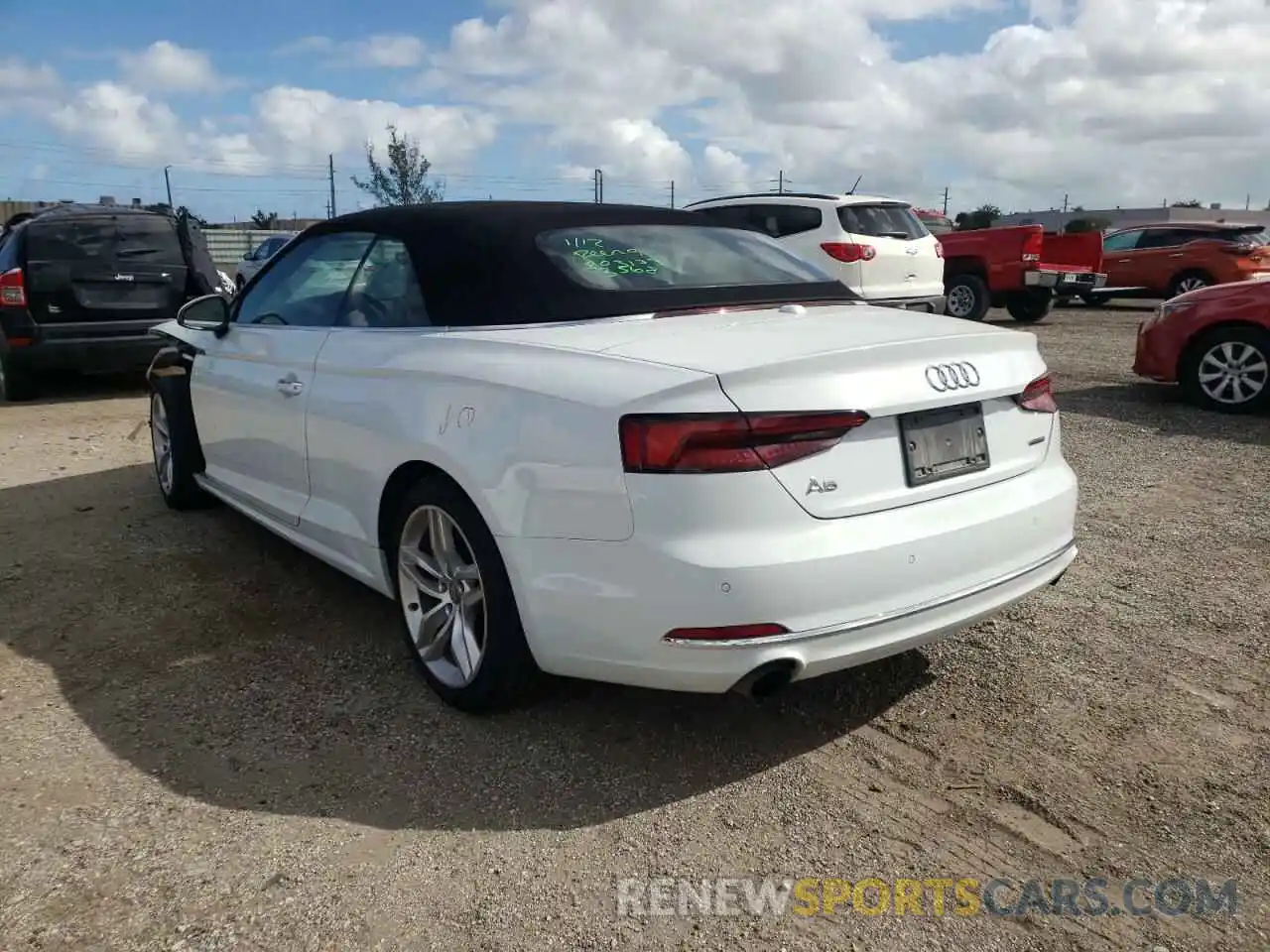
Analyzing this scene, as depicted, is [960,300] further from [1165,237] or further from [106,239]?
[106,239]

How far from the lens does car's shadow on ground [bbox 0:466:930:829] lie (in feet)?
9.42

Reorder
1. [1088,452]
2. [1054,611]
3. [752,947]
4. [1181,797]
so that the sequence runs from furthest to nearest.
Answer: [1088,452] < [1054,611] < [1181,797] < [752,947]

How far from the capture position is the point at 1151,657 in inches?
143

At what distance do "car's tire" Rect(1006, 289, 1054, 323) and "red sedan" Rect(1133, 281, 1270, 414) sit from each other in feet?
25.0

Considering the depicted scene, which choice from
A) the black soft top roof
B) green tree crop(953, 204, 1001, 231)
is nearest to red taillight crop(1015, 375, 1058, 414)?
the black soft top roof

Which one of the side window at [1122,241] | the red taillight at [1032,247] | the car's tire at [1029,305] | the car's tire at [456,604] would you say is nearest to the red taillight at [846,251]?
the red taillight at [1032,247]

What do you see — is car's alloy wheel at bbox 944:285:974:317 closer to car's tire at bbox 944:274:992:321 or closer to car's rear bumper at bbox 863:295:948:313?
car's tire at bbox 944:274:992:321

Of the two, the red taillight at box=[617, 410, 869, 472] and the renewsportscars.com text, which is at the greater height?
the red taillight at box=[617, 410, 869, 472]

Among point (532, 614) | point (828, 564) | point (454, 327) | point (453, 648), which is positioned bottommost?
point (453, 648)

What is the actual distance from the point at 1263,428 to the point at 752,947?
6.91m

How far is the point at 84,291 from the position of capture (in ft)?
29.7

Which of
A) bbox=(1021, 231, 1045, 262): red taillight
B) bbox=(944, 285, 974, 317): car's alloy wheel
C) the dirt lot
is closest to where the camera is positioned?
the dirt lot

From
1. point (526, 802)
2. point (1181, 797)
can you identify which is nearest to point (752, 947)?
point (526, 802)

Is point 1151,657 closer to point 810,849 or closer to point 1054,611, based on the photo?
point 1054,611
